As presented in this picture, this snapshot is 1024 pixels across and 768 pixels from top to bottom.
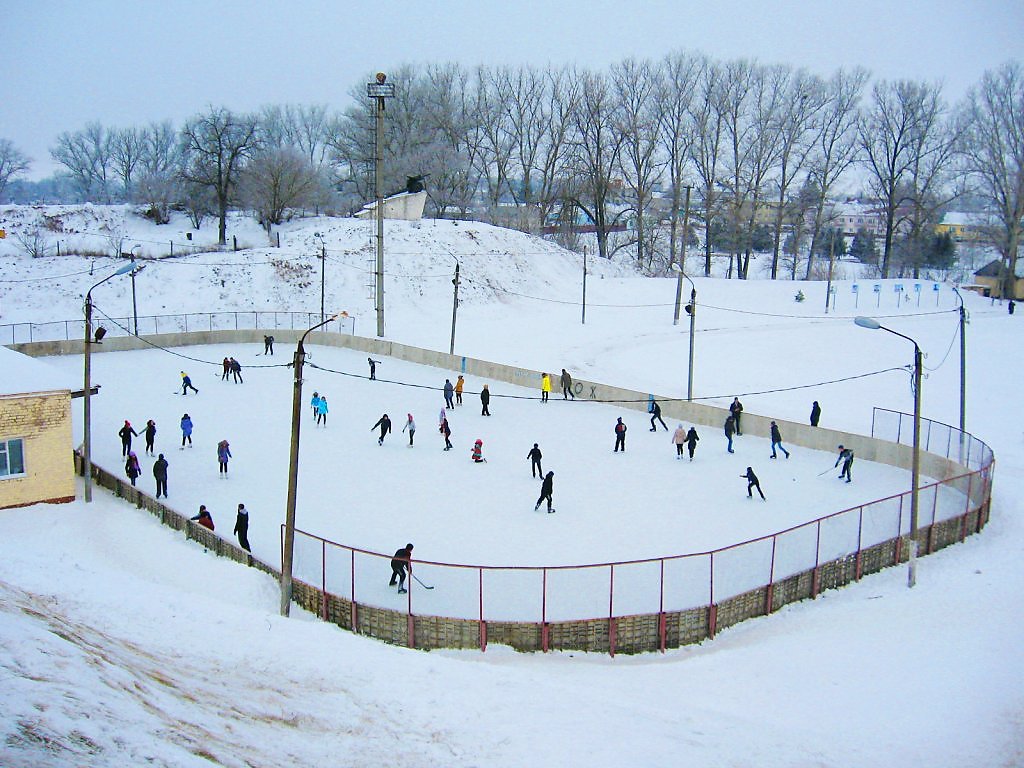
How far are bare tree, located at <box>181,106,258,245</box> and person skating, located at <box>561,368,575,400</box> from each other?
41376mm

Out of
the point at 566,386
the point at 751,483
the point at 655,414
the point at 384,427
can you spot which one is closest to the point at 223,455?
the point at 384,427

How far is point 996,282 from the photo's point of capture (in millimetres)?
68938

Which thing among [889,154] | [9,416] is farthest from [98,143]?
[9,416]

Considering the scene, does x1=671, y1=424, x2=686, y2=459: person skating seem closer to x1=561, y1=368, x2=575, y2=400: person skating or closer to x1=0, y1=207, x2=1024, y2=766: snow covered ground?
x1=0, y1=207, x2=1024, y2=766: snow covered ground

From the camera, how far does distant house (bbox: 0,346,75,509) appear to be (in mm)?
18344

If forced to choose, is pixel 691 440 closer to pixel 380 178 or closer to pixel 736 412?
pixel 736 412

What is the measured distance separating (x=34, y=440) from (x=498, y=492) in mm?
10029

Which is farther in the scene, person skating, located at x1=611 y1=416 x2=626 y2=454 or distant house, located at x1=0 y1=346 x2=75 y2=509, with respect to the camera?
person skating, located at x1=611 y1=416 x2=626 y2=454

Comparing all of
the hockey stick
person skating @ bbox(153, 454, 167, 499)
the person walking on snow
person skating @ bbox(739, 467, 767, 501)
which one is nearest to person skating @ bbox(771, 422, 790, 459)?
person skating @ bbox(739, 467, 767, 501)

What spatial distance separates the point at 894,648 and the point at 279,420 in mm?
19666

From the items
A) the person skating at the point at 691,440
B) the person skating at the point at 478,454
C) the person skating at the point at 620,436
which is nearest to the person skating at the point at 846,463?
the person skating at the point at 691,440

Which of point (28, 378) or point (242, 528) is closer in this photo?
point (242, 528)

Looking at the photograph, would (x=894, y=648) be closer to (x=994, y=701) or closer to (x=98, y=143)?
(x=994, y=701)

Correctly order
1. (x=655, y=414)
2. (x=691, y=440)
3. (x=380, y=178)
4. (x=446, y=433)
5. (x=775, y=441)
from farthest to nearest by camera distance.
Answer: (x=380, y=178)
(x=655, y=414)
(x=446, y=433)
(x=775, y=441)
(x=691, y=440)
